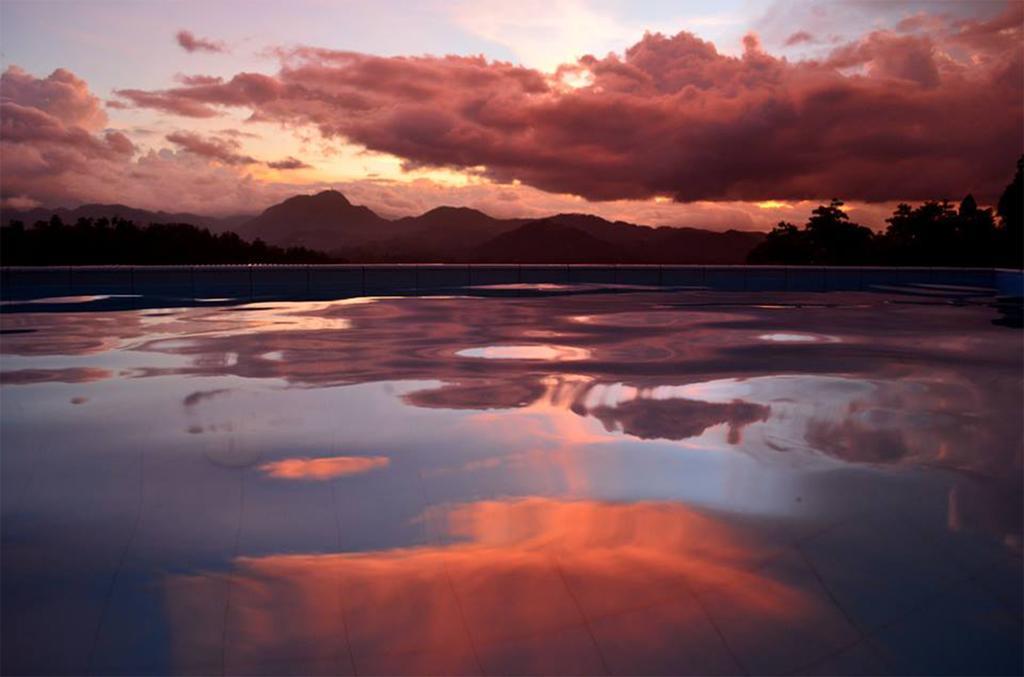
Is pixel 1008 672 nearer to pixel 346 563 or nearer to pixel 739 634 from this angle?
pixel 739 634

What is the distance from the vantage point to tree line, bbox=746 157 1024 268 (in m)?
56.8

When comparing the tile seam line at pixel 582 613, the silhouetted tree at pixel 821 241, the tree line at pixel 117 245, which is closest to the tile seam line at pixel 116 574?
the tile seam line at pixel 582 613

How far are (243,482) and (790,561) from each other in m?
3.78

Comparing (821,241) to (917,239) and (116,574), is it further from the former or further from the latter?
(116,574)

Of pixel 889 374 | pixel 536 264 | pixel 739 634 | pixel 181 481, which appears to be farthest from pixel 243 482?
pixel 536 264

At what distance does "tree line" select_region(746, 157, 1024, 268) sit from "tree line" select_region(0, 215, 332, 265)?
3652cm

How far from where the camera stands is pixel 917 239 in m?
61.2

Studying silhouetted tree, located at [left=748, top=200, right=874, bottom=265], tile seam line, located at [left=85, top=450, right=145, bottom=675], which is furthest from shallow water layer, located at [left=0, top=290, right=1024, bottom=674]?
silhouetted tree, located at [left=748, top=200, right=874, bottom=265]

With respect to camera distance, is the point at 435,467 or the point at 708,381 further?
the point at 708,381

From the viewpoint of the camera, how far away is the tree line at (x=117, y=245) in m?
53.9

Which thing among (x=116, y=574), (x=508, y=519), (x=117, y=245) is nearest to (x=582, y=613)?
(x=508, y=519)

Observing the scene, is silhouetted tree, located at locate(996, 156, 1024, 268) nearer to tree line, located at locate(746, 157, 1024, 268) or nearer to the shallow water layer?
tree line, located at locate(746, 157, 1024, 268)

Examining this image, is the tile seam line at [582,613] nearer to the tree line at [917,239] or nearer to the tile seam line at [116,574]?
the tile seam line at [116,574]

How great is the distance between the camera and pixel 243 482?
20.6ft
